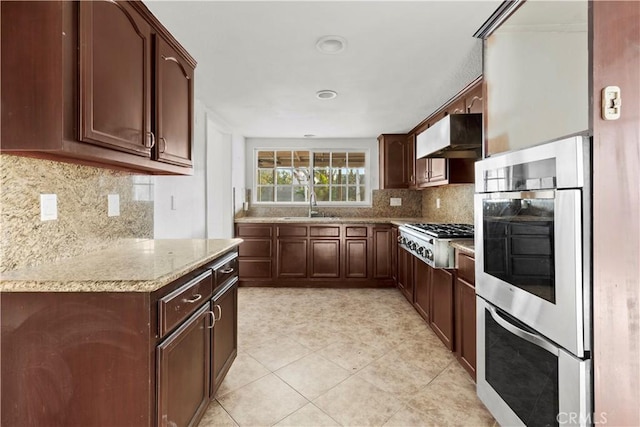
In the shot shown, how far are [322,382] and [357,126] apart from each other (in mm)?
3115

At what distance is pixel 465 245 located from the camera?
217 centimetres

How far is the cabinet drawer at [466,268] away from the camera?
6.48 ft

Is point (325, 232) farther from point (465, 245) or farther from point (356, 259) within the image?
point (465, 245)

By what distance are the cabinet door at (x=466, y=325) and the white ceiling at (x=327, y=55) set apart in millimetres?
1596

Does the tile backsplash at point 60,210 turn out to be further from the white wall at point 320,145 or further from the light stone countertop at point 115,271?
the white wall at point 320,145

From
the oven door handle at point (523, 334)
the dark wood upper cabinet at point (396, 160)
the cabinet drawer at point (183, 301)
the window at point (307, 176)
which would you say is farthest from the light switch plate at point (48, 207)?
the dark wood upper cabinet at point (396, 160)

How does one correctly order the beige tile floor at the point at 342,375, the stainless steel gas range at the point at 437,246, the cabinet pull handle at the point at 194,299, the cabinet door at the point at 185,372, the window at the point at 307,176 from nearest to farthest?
the cabinet door at the point at 185,372 → the cabinet pull handle at the point at 194,299 → the beige tile floor at the point at 342,375 → the stainless steel gas range at the point at 437,246 → the window at the point at 307,176

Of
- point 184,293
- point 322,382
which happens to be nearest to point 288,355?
point 322,382

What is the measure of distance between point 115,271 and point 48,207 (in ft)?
1.70

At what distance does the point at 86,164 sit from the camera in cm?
157

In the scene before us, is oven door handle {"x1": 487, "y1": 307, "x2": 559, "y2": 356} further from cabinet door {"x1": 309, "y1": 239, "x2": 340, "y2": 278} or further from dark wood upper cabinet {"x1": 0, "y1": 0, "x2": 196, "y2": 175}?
cabinet door {"x1": 309, "y1": 239, "x2": 340, "y2": 278}

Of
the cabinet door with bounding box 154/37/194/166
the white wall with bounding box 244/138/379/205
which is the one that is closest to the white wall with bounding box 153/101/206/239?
the cabinet door with bounding box 154/37/194/166

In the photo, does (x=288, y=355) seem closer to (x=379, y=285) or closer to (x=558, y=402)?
(x=558, y=402)

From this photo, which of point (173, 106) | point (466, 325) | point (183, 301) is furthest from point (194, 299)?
point (466, 325)
